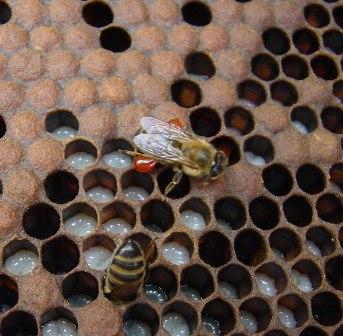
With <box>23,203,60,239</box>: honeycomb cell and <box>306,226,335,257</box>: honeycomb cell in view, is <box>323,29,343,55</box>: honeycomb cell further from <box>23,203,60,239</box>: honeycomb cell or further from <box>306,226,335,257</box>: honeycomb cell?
<box>23,203,60,239</box>: honeycomb cell

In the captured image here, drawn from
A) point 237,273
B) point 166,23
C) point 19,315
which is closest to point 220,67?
point 166,23

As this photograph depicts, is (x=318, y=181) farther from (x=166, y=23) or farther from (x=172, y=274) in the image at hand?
(x=166, y=23)

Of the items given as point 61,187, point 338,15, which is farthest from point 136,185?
point 338,15

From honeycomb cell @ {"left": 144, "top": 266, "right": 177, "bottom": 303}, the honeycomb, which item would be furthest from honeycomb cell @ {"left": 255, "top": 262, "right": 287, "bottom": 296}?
honeycomb cell @ {"left": 144, "top": 266, "right": 177, "bottom": 303}

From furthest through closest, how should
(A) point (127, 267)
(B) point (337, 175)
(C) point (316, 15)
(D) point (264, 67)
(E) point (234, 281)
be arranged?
(C) point (316, 15)
(D) point (264, 67)
(B) point (337, 175)
(E) point (234, 281)
(A) point (127, 267)

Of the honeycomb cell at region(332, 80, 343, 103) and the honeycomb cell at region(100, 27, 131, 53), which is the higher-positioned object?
the honeycomb cell at region(100, 27, 131, 53)

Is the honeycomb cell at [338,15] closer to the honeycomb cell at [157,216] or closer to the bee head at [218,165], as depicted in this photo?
the bee head at [218,165]

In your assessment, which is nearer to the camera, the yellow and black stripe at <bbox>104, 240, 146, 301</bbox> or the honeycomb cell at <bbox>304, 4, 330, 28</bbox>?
the yellow and black stripe at <bbox>104, 240, 146, 301</bbox>

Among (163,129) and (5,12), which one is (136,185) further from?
(5,12)
